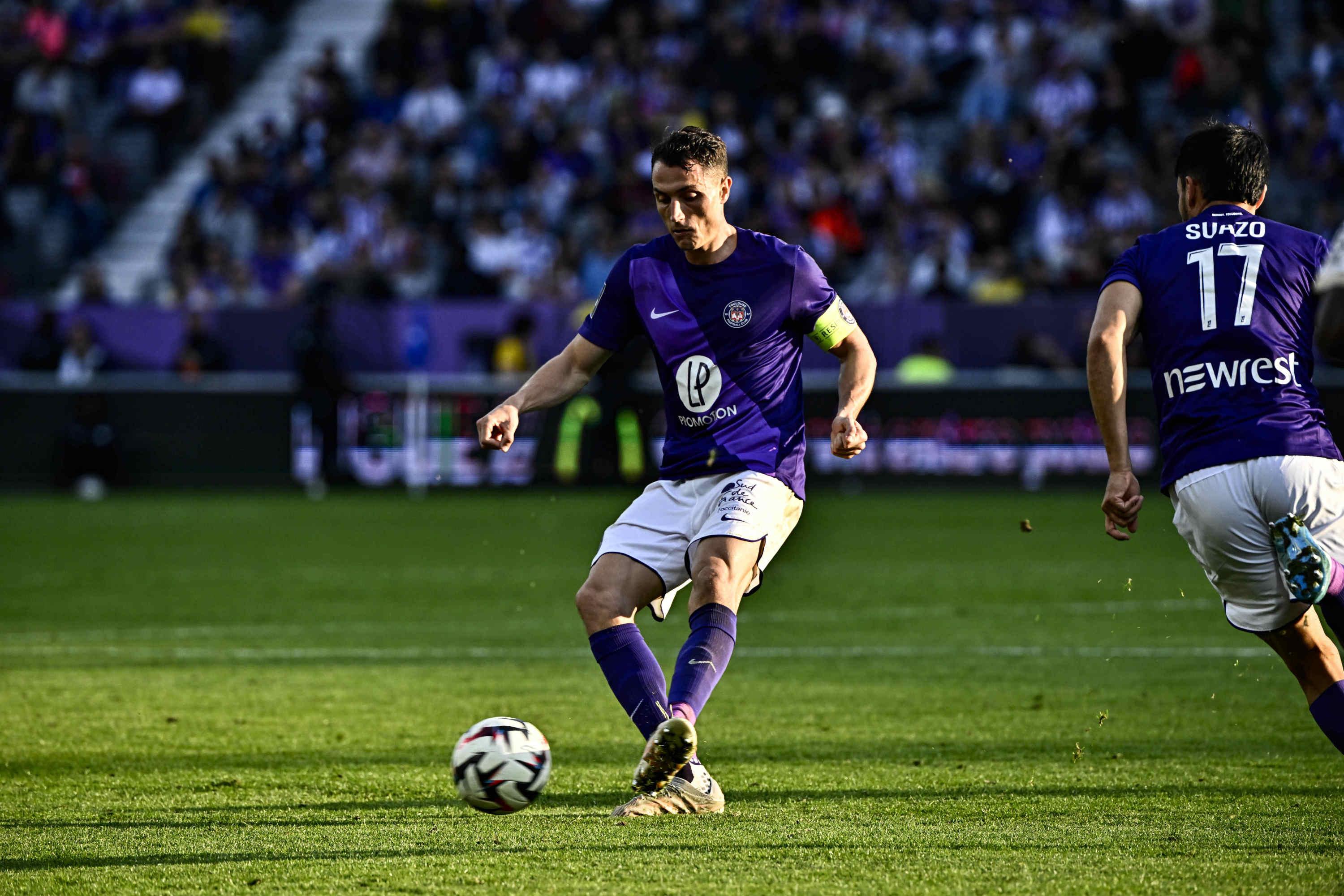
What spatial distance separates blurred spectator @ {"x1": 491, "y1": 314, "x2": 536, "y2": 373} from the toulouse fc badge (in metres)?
14.7

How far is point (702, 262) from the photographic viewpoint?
5914 mm

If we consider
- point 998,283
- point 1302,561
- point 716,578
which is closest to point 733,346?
point 716,578

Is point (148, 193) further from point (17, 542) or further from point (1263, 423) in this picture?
point (1263, 423)

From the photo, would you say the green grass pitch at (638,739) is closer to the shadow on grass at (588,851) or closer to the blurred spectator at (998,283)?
the shadow on grass at (588,851)

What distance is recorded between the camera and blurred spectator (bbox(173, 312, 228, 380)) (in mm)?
21672

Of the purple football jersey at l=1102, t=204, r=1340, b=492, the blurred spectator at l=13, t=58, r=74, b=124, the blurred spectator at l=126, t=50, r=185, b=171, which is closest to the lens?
the purple football jersey at l=1102, t=204, r=1340, b=492

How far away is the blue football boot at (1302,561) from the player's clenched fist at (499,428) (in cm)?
232

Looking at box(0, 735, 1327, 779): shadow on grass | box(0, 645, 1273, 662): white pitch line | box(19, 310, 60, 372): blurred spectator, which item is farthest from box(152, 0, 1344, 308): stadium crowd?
box(0, 735, 1327, 779): shadow on grass

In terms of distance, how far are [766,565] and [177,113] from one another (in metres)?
23.8

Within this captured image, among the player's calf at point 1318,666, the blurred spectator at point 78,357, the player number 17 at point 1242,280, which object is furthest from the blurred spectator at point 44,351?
the player's calf at point 1318,666

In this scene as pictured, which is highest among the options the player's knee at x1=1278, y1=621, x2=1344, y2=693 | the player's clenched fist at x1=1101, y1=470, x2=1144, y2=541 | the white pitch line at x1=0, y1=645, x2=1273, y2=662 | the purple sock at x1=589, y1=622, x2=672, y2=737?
the player's clenched fist at x1=1101, y1=470, x2=1144, y2=541

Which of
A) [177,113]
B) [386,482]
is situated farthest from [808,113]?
[177,113]

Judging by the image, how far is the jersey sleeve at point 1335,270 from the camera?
4188 mm

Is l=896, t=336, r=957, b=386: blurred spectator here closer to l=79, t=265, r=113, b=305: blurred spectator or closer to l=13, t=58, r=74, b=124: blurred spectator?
l=79, t=265, r=113, b=305: blurred spectator
